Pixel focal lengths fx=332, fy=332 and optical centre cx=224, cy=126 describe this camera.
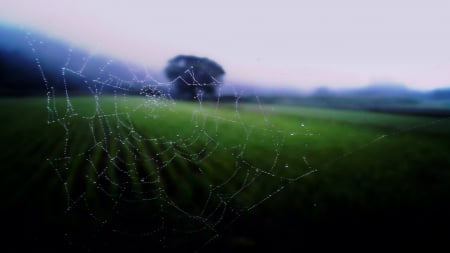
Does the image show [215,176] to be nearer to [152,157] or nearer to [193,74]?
[152,157]

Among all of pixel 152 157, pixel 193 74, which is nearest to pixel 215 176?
pixel 152 157

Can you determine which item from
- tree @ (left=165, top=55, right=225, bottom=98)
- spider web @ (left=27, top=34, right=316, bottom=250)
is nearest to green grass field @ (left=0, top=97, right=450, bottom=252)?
spider web @ (left=27, top=34, right=316, bottom=250)

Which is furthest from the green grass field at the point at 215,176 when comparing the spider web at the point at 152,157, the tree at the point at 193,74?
the tree at the point at 193,74

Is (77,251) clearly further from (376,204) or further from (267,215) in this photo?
(376,204)

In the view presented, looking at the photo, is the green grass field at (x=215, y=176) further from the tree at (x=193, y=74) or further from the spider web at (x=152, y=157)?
the tree at (x=193, y=74)

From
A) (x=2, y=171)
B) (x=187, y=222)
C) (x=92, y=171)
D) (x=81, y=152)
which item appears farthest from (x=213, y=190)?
(x=2, y=171)
